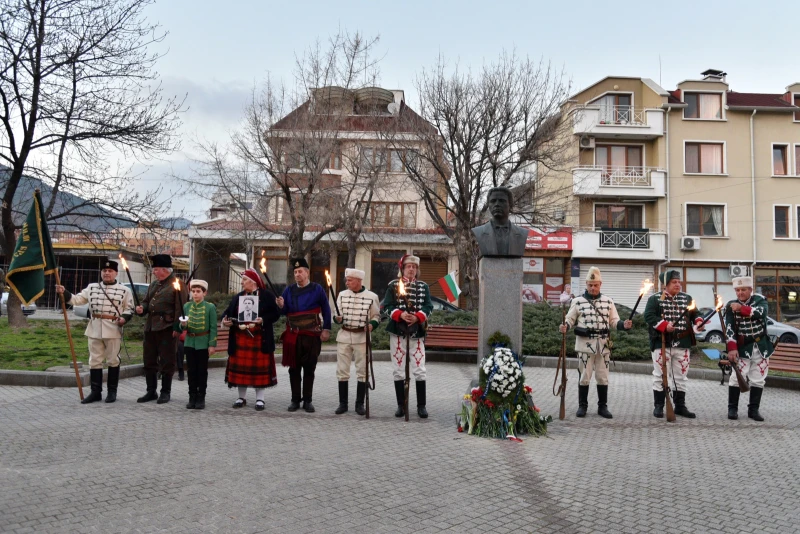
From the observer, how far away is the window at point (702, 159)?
33.6 meters

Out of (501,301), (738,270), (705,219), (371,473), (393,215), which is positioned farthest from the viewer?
(705,219)

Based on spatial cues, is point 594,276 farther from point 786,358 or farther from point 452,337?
point 452,337

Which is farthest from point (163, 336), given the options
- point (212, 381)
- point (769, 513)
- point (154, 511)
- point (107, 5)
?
point (107, 5)

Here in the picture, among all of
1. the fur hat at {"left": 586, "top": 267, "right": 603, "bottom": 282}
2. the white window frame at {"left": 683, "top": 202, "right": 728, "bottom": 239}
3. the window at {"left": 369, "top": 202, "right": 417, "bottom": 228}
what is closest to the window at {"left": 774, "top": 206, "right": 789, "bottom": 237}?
the white window frame at {"left": 683, "top": 202, "right": 728, "bottom": 239}

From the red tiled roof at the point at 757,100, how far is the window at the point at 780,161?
219 centimetres

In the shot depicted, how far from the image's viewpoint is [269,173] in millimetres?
19938

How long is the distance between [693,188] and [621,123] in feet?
17.3

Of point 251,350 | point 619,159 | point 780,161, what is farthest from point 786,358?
point 780,161

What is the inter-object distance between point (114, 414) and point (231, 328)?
1779mm

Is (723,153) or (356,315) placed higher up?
(723,153)

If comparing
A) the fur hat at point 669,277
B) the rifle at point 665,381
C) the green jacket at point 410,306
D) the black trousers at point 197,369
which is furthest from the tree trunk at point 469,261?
the black trousers at point 197,369

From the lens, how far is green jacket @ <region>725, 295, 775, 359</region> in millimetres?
8352

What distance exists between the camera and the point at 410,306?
26.4ft

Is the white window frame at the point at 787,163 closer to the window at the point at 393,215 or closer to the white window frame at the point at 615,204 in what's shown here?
the white window frame at the point at 615,204
